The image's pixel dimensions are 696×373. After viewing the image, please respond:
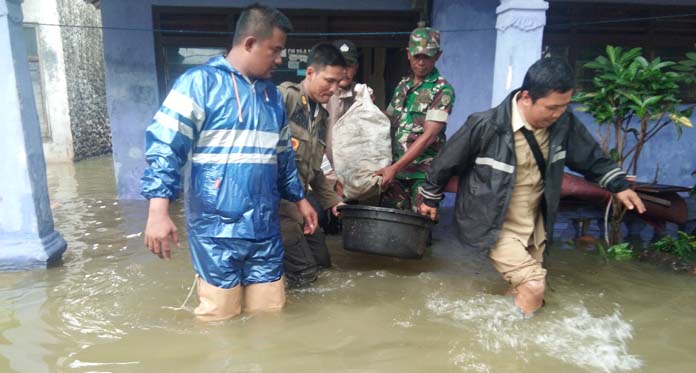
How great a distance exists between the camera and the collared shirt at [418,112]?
383 cm

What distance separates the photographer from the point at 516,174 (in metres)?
2.93

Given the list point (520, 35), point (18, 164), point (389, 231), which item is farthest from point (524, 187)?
point (18, 164)

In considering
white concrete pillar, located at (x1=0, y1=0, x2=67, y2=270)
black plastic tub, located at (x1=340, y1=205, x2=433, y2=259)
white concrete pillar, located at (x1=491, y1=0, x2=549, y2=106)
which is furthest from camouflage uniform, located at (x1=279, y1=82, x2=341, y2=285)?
white concrete pillar, located at (x1=0, y1=0, x2=67, y2=270)

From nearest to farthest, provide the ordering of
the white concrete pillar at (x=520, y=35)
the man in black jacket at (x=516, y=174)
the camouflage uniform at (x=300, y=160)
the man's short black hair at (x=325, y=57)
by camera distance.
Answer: the man in black jacket at (x=516, y=174) < the man's short black hair at (x=325, y=57) < the camouflage uniform at (x=300, y=160) < the white concrete pillar at (x=520, y=35)

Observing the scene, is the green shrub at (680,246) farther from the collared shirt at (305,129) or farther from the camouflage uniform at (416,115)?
the collared shirt at (305,129)

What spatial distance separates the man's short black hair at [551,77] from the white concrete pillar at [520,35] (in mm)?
1497

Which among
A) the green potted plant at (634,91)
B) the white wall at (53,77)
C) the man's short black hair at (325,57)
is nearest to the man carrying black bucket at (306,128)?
the man's short black hair at (325,57)

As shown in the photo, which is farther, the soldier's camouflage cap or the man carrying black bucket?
the soldier's camouflage cap

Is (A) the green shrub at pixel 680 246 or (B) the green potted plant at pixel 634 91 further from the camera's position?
(A) the green shrub at pixel 680 246

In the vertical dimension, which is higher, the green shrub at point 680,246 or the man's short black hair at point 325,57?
the man's short black hair at point 325,57

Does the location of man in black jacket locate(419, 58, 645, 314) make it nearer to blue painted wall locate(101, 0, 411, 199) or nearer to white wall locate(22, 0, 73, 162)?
blue painted wall locate(101, 0, 411, 199)

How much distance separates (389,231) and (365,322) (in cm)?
68

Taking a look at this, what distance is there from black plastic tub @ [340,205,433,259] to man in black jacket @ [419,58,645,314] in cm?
28

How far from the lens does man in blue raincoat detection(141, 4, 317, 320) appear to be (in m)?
2.29
